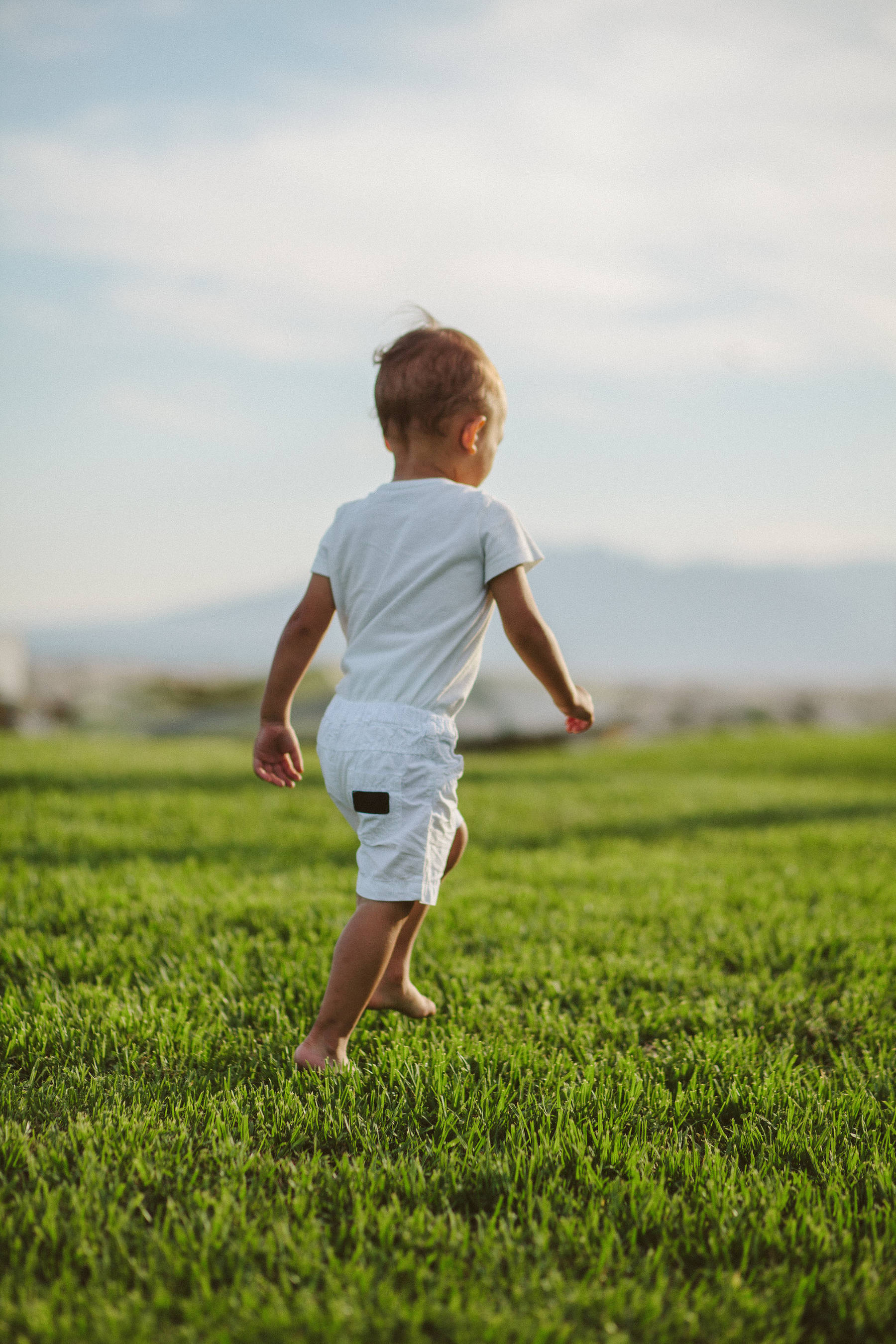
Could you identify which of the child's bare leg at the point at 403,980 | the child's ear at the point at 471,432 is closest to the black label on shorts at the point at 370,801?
the child's bare leg at the point at 403,980

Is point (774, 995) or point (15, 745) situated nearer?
point (774, 995)

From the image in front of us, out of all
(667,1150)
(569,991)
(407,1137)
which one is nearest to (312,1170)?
(407,1137)

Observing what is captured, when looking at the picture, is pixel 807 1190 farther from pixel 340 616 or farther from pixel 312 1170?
pixel 340 616

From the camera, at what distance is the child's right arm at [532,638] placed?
6.79ft

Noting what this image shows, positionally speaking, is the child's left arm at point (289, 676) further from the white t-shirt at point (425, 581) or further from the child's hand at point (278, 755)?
the white t-shirt at point (425, 581)

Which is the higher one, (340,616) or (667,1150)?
(340,616)

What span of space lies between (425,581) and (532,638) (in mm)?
279

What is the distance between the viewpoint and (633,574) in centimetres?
7825

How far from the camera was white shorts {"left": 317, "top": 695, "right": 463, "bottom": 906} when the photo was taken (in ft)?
6.60

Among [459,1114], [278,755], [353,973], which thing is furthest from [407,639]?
[459,1114]

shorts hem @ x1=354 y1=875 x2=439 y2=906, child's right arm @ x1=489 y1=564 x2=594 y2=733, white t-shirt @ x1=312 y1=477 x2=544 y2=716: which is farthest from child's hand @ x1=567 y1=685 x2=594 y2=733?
shorts hem @ x1=354 y1=875 x2=439 y2=906

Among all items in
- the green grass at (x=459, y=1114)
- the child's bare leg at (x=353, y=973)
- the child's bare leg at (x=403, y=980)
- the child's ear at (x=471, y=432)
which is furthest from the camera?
the child's bare leg at (x=403, y=980)

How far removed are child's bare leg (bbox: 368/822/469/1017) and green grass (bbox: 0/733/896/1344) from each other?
62mm

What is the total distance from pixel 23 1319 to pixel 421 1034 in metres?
1.18
